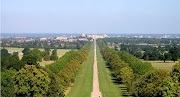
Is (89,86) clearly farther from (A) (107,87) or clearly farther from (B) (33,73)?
(B) (33,73)

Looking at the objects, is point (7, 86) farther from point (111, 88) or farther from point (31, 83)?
point (111, 88)

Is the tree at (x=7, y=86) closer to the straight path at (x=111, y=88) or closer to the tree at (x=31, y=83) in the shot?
the tree at (x=31, y=83)

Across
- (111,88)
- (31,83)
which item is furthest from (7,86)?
(111,88)

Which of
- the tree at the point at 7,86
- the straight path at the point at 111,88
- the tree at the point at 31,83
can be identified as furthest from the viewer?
the straight path at the point at 111,88

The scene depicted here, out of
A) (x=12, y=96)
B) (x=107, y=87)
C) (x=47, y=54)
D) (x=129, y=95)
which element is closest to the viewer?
(x=12, y=96)

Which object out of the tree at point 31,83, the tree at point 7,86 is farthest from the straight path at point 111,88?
the tree at point 7,86

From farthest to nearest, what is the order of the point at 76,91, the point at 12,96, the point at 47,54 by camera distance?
1. the point at 47,54
2. the point at 76,91
3. the point at 12,96

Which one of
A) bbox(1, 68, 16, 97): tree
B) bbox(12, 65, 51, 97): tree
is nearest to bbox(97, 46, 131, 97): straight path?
bbox(12, 65, 51, 97): tree

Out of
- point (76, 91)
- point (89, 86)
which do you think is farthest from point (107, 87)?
point (76, 91)
